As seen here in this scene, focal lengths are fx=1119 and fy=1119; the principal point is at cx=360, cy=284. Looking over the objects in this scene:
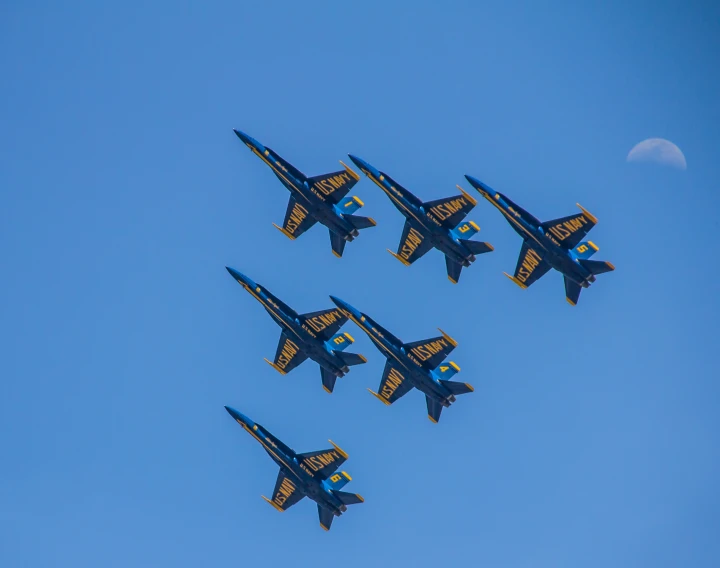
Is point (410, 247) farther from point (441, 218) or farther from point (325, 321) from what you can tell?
point (325, 321)

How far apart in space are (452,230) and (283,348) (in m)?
16.0

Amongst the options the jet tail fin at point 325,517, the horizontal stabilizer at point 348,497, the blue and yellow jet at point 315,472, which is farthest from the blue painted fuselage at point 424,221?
the jet tail fin at point 325,517

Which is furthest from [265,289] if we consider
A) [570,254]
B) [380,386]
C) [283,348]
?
[570,254]

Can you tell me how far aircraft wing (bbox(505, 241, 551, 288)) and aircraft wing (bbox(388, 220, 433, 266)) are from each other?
21.2ft

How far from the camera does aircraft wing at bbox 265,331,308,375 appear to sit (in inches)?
3310

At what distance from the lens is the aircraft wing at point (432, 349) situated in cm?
7894

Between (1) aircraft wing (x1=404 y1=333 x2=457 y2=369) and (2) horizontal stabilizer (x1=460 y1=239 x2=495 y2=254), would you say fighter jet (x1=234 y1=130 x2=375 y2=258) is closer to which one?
(2) horizontal stabilizer (x1=460 y1=239 x2=495 y2=254)

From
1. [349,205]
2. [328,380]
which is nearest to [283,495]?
[328,380]

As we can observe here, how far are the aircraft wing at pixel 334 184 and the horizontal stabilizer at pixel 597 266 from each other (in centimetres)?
1678

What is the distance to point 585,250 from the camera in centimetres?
7656

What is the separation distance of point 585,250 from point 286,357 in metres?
23.8

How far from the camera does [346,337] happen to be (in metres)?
80.4

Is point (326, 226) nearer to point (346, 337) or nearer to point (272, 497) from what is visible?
point (346, 337)

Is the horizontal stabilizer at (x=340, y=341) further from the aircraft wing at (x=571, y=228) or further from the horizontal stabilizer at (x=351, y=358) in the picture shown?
the aircraft wing at (x=571, y=228)
